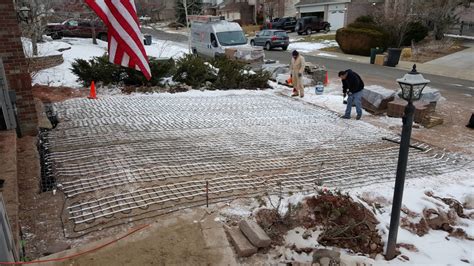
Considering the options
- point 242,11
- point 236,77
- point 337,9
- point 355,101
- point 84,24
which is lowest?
point 355,101

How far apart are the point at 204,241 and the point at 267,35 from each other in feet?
86.3

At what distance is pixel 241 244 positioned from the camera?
3.80 metres

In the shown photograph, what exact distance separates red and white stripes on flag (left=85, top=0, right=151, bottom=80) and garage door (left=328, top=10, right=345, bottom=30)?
3934 centimetres

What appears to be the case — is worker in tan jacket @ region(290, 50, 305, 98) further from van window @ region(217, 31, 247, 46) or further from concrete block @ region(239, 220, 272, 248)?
concrete block @ region(239, 220, 272, 248)

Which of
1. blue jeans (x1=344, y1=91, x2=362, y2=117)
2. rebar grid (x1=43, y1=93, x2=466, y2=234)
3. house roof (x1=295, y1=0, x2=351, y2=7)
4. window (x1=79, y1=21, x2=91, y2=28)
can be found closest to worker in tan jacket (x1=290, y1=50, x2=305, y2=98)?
rebar grid (x1=43, y1=93, x2=466, y2=234)

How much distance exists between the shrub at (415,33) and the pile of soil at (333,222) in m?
26.3

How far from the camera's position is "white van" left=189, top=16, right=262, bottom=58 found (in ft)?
61.7

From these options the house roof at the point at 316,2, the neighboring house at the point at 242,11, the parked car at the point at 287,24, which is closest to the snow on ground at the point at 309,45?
the house roof at the point at 316,2

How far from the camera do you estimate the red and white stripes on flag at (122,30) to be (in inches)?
142

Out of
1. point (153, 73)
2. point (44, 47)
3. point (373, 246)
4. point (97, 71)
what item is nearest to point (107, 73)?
point (97, 71)

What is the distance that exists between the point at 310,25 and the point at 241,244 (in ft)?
122

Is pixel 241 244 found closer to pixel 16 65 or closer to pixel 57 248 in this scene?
pixel 57 248

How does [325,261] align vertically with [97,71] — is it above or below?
below

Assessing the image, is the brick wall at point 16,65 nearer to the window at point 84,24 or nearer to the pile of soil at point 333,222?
the pile of soil at point 333,222
